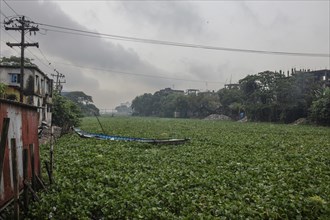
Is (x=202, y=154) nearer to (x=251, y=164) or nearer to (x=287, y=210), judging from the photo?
(x=251, y=164)

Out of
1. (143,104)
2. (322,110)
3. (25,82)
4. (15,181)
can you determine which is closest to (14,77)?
(25,82)

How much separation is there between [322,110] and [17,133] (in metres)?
46.4

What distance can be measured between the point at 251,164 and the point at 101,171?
6.46 meters

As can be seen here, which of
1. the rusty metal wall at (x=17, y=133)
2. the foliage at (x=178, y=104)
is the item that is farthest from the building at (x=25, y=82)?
the foliage at (x=178, y=104)

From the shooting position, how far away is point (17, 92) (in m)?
28.9

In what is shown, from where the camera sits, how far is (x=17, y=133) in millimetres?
8023

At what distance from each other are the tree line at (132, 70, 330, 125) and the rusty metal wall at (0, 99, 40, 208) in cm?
4494

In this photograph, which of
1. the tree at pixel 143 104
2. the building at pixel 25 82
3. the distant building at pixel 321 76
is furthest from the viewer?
the tree at pixel 143 104

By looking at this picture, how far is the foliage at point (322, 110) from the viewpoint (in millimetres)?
45656

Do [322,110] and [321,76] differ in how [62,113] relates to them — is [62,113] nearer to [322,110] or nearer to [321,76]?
[322,110]

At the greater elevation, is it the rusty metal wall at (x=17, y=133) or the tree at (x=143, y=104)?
the tree at (x=143, y=104)

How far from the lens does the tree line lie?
5299 centimetres

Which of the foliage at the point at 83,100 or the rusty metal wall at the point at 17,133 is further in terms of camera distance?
the foliage at the point at 83,100

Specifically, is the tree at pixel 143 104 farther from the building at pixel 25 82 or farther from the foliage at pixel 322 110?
the building at pixel 25 82
